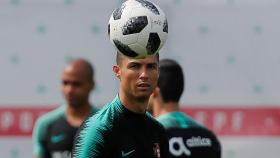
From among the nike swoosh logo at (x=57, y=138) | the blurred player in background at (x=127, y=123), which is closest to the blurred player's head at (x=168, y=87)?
the blurred player in background at (x=127, y=123)

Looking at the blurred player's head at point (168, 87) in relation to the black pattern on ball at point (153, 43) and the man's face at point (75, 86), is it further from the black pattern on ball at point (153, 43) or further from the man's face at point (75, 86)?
the man's face at point (75, 86)

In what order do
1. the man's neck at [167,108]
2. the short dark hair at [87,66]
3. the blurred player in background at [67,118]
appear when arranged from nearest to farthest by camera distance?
A: 1. the man's neck at [167,108]
2. the blurred player in background at [67,118]
3. the short dark hair at [87,66]

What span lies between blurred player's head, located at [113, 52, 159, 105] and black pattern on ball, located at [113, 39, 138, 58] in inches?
1.1

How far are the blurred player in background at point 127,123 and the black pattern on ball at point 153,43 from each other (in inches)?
1.5

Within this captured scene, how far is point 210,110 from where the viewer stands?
7961 millimetres

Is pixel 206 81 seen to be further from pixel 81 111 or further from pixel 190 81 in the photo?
pixel 81 111

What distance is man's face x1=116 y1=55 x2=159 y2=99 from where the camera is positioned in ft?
13.8

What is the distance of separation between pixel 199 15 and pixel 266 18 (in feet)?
1.97

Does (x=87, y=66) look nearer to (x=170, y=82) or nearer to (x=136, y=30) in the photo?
(x=170, y=82)

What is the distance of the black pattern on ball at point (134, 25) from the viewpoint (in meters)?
4.34

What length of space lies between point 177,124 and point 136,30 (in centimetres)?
125

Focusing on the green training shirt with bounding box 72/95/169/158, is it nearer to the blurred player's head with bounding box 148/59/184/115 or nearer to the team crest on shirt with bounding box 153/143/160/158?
the team crest on shirt with bounding box 153/143/160/158

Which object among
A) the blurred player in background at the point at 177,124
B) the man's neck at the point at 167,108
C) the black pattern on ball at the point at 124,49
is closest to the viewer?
the black pattern on ball at the point at 124,49

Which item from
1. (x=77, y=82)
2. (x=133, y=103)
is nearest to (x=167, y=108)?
(x=133, y=103)
